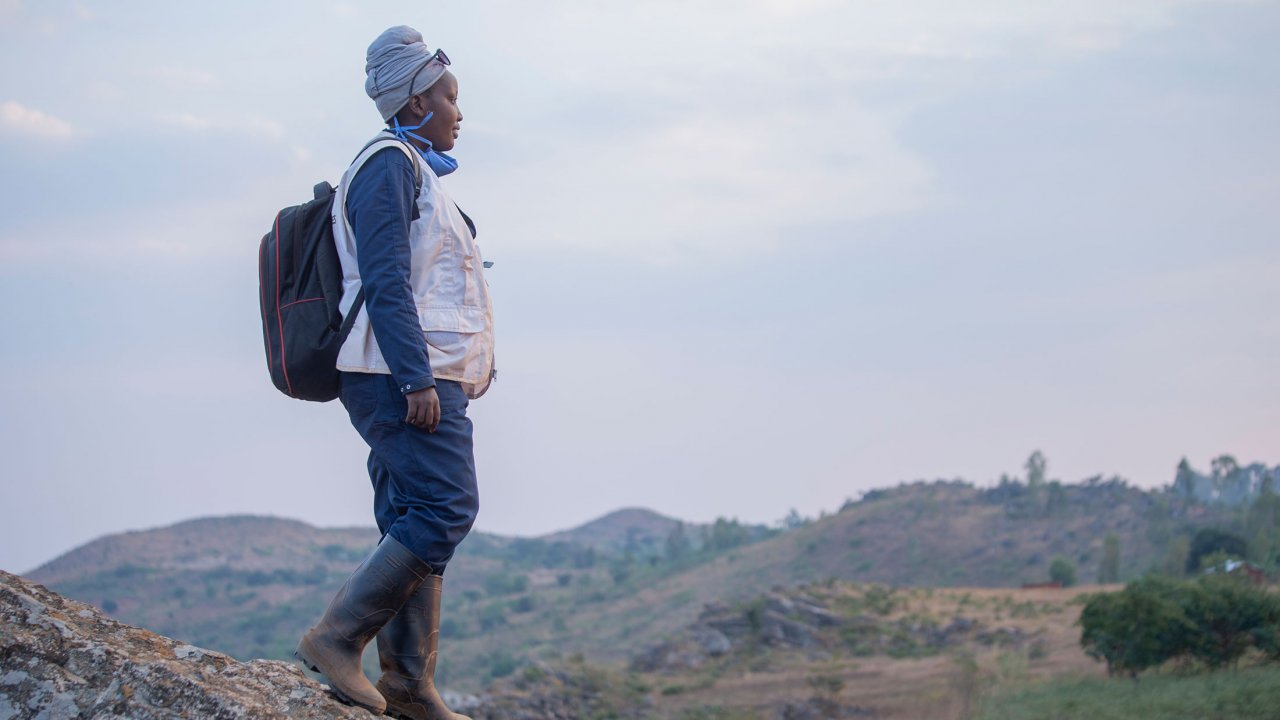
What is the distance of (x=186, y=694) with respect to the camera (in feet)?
9.91

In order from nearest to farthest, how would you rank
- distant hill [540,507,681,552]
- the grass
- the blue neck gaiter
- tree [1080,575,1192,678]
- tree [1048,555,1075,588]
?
the blue neck gaiter < the grass < tree [1080,575,1192,678] < tree [1048,555,1075,588] < distant hill [540,507,681,552]

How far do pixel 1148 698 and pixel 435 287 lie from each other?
1438 centimetres

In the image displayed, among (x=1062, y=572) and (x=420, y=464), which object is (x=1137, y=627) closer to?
(x=420, y=464)

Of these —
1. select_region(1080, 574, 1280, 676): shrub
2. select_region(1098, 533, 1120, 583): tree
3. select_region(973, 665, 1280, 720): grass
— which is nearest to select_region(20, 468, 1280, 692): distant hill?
select_region(1098, 533, 1120, 583): tree

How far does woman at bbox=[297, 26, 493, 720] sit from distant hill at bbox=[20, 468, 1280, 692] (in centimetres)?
Result: 3243

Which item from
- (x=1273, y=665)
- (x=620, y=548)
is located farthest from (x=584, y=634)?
(x=620, y=548)

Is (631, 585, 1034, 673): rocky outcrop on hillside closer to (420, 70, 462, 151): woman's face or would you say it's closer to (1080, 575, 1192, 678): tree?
(1080, 575, 1192, 678): tree

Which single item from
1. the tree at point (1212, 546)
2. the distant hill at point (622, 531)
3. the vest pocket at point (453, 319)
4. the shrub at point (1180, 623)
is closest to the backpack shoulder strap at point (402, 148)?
the vest pocket at point (453, 319)

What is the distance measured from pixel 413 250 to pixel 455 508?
0.77m

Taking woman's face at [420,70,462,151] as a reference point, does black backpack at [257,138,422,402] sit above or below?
below

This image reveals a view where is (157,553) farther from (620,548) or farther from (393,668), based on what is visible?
(393,668)

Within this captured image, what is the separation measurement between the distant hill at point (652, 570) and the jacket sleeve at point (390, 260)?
32.9m

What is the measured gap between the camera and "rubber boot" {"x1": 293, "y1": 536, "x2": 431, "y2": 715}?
3418 mm

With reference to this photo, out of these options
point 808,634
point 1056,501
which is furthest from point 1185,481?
point 808,634
